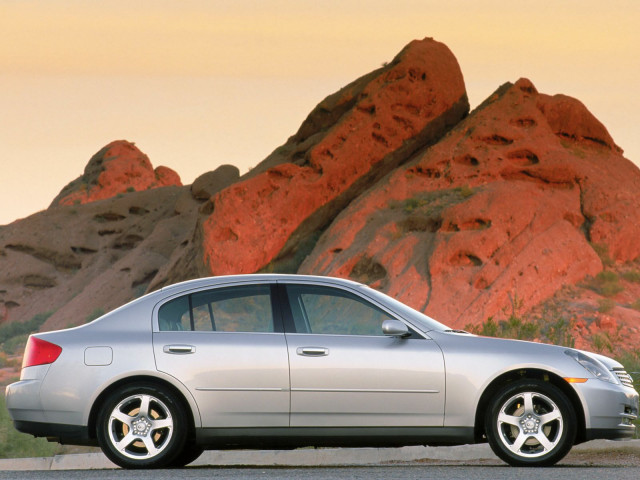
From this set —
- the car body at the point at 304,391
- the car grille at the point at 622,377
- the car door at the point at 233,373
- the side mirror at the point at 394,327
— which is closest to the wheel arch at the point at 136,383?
the car body at the point at 304,391

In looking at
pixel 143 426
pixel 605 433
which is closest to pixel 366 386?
pixel 143 426

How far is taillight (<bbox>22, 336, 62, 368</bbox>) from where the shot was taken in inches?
359

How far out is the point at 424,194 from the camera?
31078 mm

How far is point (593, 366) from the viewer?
9.20 m

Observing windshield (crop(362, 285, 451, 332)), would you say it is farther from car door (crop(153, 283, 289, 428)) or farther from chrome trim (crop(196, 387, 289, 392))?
chrome trim (crop(196, 387, 289, 392))

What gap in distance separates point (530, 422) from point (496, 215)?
65.3ft

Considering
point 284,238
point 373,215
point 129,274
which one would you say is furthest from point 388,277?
point 129,274

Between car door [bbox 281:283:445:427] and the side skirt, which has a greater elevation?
car door [bbox 281:283:445:427]

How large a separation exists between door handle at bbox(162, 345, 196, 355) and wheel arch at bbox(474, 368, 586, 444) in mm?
2322

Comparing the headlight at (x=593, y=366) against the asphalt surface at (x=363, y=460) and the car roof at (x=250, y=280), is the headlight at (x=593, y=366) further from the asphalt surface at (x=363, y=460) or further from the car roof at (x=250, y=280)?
the car roof at (x=250, y=280)

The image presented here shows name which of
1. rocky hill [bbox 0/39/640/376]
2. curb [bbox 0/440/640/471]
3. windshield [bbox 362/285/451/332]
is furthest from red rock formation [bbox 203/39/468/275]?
windshield [bbox 362/285/451/332]

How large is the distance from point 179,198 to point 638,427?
1339 inches

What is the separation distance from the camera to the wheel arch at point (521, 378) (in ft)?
29.7

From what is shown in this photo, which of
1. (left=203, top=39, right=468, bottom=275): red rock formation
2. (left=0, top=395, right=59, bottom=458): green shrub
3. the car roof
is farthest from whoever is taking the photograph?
(left=203, top=39, right=468, bottom=275): red rock formation
